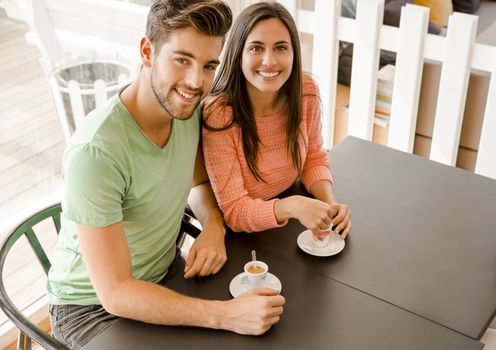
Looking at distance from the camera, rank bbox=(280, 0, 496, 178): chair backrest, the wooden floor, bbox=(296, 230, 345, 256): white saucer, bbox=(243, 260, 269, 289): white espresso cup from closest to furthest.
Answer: bbox=(243, 260, 269, 289): white espresso cup → bbox=(296, 230, 345, 256): white saucer → the wooden floor → bbox=(280, 0, 496, 178): chair backrest

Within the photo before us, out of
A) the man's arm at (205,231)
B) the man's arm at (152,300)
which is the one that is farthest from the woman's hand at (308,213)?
the man's arm at (152,300)

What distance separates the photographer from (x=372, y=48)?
265cm

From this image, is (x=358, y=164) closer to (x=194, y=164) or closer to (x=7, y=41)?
(x=194, y=164)

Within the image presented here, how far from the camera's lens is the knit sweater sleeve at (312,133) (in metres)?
1.80

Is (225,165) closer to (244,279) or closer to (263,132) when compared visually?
(263,132)

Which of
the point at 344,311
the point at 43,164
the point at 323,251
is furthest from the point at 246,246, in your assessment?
the point at 43,164

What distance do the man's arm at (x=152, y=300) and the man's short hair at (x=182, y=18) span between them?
1.52ft

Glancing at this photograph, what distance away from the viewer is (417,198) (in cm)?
169

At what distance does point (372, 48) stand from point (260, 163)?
3.96ft

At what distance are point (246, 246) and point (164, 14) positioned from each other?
2.05ft

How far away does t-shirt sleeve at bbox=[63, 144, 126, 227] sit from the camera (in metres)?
1.25

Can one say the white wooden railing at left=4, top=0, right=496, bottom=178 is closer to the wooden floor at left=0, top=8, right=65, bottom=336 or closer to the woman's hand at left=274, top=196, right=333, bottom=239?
the wooden floor at left=0, top=8, right=65, bottom=336

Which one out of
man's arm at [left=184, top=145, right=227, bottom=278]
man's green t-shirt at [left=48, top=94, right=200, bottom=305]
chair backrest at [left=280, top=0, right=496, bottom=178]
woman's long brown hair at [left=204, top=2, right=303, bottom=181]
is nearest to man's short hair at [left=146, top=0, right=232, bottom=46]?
man's green t-shirt at [left=48, top=94, right=200, bottom=305]

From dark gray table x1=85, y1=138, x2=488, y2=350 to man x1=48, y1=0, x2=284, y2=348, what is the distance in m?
0.05
